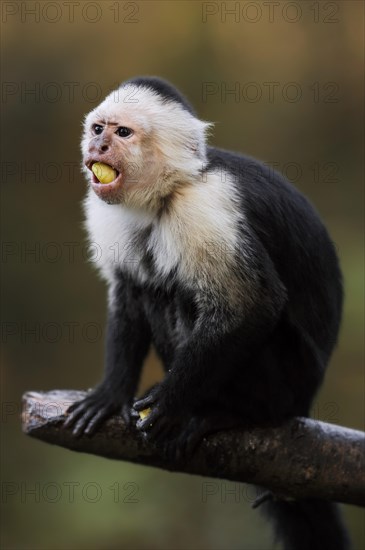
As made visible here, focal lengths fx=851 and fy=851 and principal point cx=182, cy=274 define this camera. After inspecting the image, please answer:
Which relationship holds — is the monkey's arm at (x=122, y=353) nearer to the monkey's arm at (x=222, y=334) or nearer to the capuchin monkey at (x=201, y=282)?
the capuchin monkey at (x=201, y=282)

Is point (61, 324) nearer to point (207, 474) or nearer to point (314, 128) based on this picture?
point (314, 128)

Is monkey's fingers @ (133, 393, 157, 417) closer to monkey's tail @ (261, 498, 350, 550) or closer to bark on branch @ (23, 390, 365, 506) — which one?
bark on branch @ (23, 390, 365, 506)

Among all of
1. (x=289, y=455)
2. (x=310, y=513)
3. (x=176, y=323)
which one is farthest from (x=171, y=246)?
(x=310, y=513)

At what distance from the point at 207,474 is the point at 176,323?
732mm

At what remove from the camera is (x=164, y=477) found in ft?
26.0

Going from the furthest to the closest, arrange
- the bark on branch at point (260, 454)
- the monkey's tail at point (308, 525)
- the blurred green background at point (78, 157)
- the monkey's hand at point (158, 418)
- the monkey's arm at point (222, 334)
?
the blurred green background at point (78, 157) → the monkey's tail at point (308, 525) → the bark on branch at point (260, 454) → the monkey's hand at point (158, 418) → the monkey's arm at point (222, 334)

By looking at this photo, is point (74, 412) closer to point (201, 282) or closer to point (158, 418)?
point (158, 418)

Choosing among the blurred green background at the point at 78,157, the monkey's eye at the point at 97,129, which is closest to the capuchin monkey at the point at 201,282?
the monkey's eye at the point at 97,129

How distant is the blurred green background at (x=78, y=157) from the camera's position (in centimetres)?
784

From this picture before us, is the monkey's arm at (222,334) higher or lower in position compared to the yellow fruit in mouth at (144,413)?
higher

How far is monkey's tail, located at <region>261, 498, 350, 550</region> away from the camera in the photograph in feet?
13.3

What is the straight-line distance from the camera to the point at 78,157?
8.43 m

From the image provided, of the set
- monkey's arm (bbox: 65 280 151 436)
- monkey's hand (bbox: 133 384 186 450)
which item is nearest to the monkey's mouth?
monkey's arm (bbox: 65 280 151 436)

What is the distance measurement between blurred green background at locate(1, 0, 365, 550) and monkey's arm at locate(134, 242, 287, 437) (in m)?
4.22
